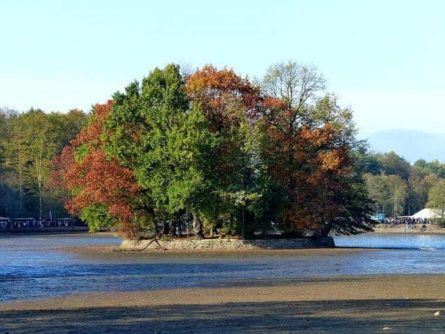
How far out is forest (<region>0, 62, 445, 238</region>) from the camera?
6556cm

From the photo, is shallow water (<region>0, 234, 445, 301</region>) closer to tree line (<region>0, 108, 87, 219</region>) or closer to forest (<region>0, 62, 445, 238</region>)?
forest (<region>0, 62, 445, 238</region>)

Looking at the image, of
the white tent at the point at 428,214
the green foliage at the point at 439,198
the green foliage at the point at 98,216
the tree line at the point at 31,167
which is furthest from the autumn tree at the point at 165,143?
the white tent at the point at 428,214

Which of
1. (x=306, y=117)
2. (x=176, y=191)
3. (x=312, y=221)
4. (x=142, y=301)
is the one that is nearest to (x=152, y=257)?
(x=176, y=191)

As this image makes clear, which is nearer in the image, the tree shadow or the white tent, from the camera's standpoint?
the tree shadow

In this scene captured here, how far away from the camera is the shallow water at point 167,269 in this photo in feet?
116

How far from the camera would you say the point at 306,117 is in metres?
75.3

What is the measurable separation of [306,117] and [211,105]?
9661 millimetres

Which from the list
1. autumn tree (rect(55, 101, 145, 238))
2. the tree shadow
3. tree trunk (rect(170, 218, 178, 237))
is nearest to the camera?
the tree shadow

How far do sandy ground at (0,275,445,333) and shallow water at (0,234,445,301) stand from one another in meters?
3.12

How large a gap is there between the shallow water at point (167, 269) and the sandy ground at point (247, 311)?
3.12 metres

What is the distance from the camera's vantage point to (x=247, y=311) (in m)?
24.6

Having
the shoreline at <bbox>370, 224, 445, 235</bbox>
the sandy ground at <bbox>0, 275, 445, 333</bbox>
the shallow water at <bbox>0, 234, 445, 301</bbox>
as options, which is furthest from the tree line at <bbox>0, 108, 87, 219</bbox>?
the sandy ground at <bbox>0, 275, 445, 333</bbox>

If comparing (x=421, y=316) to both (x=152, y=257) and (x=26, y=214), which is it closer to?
(x=152, y=257)

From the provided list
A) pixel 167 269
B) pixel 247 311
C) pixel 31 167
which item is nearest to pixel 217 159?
pixel 167 269
